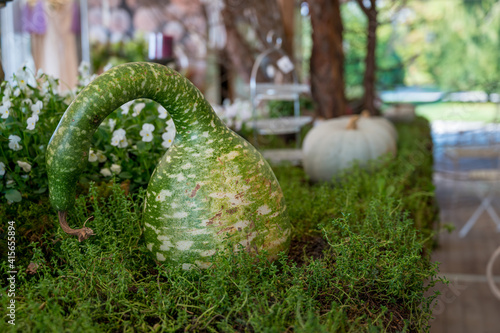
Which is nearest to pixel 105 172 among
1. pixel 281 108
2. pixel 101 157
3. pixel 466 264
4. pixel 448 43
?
pixel 101 157

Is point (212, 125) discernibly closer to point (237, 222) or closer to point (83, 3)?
point (237, 222)

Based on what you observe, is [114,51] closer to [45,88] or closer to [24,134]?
[45,88]

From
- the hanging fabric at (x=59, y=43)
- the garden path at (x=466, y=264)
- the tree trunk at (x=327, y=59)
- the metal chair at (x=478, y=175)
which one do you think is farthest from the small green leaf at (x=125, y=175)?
the hanging fabric at (x=59, y=43)

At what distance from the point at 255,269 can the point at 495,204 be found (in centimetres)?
478

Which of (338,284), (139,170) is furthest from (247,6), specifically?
(338,284)

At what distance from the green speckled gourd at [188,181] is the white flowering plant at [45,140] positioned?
317mm

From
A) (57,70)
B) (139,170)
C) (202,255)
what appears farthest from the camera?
(57,70)

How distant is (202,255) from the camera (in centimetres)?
98

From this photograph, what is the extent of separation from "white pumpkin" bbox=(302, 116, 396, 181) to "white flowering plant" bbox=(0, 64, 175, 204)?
94 centimetres

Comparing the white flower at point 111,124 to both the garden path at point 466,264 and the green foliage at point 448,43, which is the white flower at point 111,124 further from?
the green foliage at point 448,43

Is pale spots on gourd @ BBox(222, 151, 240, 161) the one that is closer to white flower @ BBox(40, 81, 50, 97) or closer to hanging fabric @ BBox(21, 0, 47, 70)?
white flower @ BBox(40, 81, 50, 97)

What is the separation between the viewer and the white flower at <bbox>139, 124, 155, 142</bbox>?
1.38m

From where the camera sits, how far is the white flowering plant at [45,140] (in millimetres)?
1237

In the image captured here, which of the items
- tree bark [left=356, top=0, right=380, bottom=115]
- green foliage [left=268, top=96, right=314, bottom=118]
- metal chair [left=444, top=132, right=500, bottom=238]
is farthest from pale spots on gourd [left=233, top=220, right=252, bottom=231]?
metal chair [left=444, top=132, right=500, bottom=238]
